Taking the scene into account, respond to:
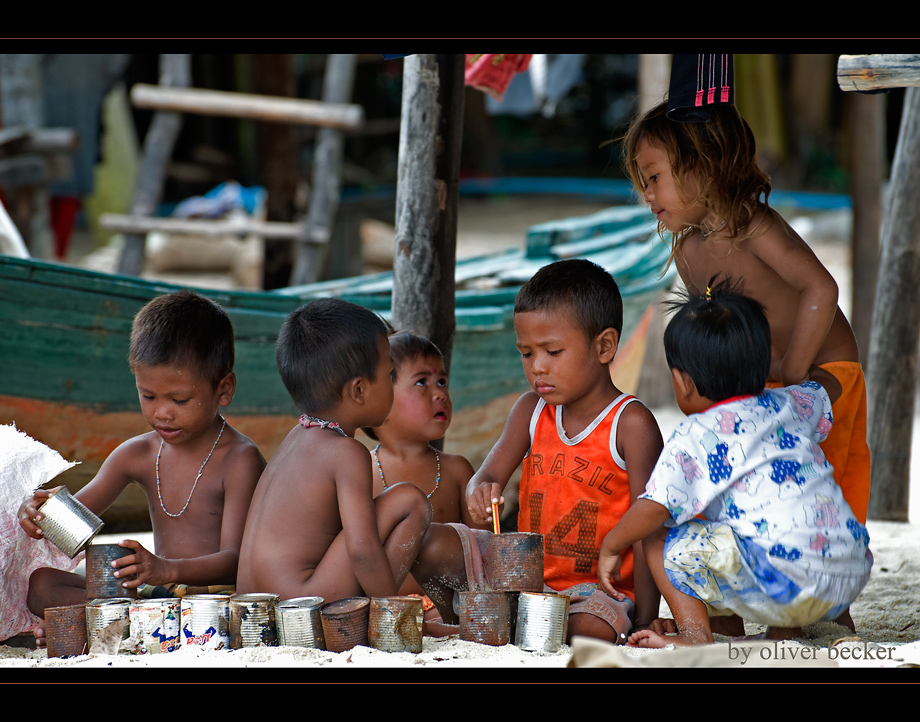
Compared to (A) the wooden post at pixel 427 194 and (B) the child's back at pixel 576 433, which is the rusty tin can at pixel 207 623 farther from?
(A) the wooden post at pixel 427 194

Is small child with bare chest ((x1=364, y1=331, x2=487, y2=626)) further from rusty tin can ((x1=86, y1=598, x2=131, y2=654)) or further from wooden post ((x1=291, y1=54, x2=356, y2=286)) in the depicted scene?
wooden post ((x1=291, y1=54, x2=356, y2=286))

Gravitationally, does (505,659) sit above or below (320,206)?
below

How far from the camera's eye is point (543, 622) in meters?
2.14

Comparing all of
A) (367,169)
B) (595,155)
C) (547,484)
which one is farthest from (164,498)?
(595,155)

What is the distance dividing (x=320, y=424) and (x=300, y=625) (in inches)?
20.4

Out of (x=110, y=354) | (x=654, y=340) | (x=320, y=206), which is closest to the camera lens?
(x=110, y=354)

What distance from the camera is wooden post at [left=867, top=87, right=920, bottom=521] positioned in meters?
4.21

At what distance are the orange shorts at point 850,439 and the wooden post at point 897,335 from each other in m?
1.85

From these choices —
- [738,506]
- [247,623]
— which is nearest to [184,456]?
[247,623]

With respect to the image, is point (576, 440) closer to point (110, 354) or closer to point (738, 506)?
point (738, 506)

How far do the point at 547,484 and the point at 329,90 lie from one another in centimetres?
591

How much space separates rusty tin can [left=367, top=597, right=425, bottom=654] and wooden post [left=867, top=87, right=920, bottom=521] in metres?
3.22

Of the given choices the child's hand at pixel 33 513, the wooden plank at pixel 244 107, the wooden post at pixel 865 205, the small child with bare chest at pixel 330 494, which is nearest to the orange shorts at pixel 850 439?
the small child with bare chest at pixel 330 494
